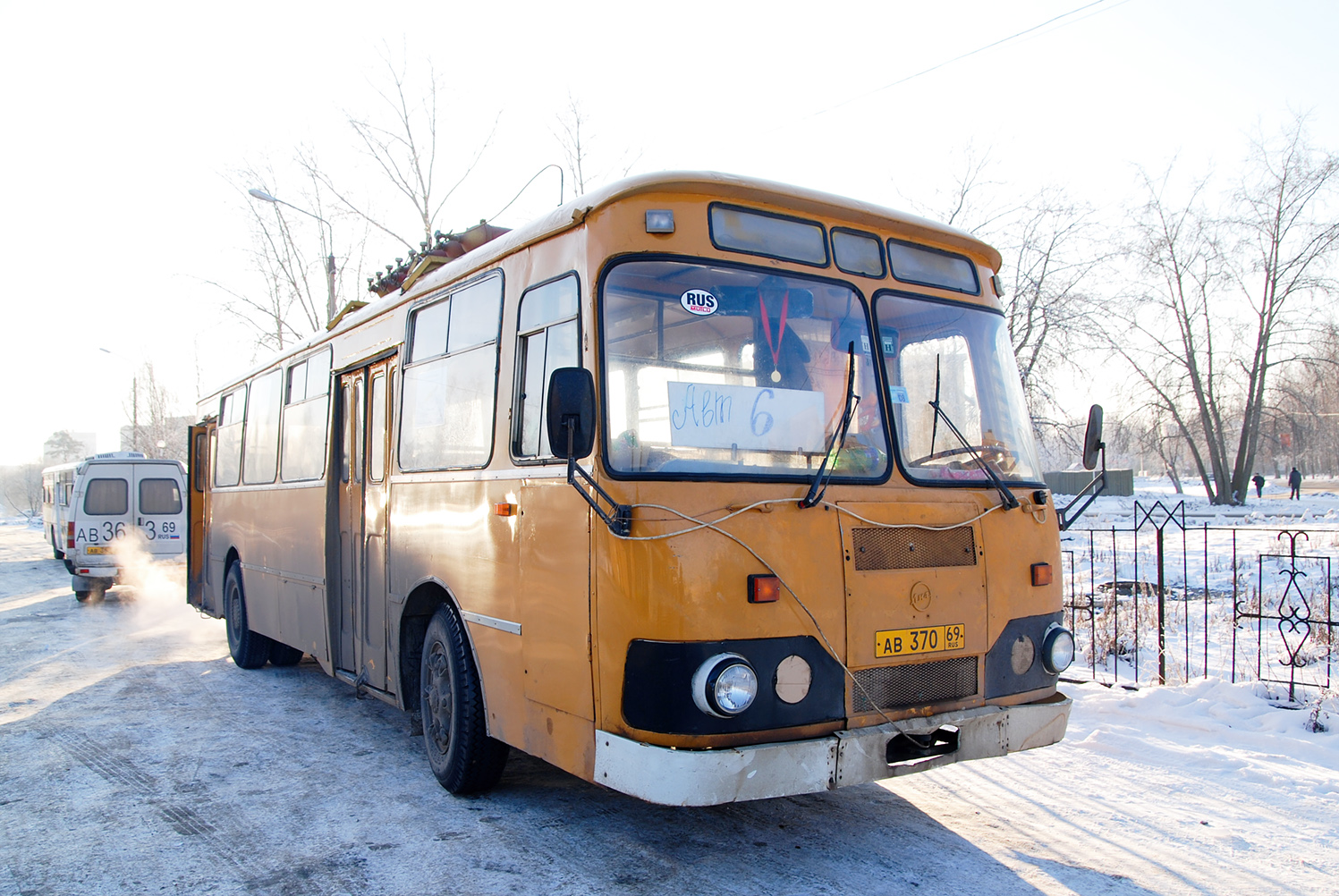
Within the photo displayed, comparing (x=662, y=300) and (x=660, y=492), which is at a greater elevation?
(x=662, y=300)

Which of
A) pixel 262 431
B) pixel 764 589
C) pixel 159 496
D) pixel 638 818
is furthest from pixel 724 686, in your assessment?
pixel 159 496

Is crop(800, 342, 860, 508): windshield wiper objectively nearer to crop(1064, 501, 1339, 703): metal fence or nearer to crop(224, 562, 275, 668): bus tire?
crop(1064, 501, 1339, 703): metal fence

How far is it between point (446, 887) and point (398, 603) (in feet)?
7.48

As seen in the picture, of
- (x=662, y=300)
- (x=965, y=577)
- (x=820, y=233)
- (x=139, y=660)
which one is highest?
(x=820, y=233)

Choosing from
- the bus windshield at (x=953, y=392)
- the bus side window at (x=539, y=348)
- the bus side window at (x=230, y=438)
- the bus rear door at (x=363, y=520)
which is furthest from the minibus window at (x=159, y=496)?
the bus windshield at (x=953, y=392)

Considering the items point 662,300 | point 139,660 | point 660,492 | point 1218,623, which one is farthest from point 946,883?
point 139,660

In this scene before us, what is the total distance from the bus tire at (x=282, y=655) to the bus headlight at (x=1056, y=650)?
7730mm

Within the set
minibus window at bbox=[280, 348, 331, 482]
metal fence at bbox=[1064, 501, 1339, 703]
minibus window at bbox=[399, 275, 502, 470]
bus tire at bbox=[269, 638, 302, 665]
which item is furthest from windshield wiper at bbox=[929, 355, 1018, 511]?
bus tire at bbox=[269, 638, 302, 665]

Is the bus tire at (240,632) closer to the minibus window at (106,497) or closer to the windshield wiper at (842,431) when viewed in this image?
the windshield wiper at (842,431)

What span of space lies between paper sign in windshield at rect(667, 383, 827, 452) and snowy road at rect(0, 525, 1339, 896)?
6.31 feet

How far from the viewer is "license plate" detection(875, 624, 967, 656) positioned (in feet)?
13.8

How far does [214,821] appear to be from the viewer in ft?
16.3

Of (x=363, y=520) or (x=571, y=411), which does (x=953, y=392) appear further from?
(x=363, y=520)

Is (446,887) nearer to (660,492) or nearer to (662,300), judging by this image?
(660,492)
